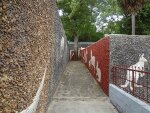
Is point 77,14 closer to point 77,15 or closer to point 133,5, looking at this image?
point 77,15

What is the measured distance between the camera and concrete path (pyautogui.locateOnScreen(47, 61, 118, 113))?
9.84m

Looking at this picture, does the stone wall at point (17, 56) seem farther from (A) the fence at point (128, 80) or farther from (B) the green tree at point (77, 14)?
(B) the green tree at point (77, 14)

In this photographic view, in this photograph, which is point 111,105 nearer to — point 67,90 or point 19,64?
point 67,90

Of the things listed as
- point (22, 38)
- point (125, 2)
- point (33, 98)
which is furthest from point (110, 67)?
point (125, 2)

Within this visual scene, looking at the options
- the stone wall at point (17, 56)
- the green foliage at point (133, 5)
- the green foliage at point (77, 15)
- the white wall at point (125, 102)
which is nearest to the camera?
the stone wall at point (17, 56)

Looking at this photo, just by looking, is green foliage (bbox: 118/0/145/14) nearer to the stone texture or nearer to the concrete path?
the concrete path

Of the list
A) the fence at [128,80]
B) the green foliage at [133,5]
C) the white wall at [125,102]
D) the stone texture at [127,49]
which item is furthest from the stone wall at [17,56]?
the green foliage at [133,5]

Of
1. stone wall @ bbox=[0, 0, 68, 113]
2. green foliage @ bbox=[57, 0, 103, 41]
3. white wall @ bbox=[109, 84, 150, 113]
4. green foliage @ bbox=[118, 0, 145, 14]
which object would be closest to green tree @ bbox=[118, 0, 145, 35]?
green foliage @ bbox=[118, 0, 145, 14]

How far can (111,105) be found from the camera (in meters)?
10.5

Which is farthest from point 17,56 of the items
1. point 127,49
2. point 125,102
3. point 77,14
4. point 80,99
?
point 77,14

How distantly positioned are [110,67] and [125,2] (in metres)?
12.0

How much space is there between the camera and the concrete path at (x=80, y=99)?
387 inches

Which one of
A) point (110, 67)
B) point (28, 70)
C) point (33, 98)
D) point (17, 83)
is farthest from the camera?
point (110, 67)

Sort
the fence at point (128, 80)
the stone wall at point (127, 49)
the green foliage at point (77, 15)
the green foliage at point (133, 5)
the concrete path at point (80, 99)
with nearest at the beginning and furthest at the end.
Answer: the fence at point (128, 80) → the concrete path at point (80, 99) → the stone wall at point (127, 49) → the green foliage at point (133, 5) → the green foliage at point (77, 15)
